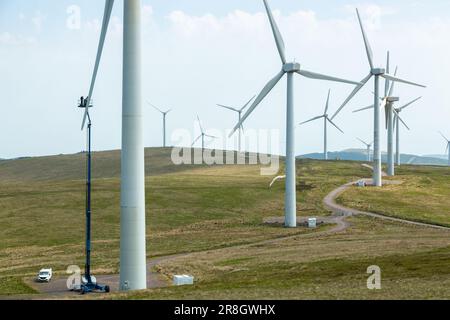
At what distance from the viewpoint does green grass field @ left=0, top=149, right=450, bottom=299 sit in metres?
40.3

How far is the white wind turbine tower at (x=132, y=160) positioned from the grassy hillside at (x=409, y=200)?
6821 centimetres

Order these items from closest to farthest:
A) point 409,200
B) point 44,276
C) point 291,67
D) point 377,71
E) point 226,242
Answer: point 44,276 < point 226,242 < point 291,67 < point 409,200 < point 377,71

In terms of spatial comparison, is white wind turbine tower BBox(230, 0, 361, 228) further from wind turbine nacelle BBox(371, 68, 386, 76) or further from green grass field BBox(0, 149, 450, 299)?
wind turbine nacelle BBox(371, 68, 386, 76)

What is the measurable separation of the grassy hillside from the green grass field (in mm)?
2312

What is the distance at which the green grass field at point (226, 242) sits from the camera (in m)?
40.3

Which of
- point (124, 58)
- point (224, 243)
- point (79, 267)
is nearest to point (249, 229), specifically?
point (224, 243)

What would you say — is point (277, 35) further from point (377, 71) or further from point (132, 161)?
point (132, 161)

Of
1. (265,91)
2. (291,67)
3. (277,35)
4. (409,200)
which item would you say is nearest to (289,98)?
(291,67)

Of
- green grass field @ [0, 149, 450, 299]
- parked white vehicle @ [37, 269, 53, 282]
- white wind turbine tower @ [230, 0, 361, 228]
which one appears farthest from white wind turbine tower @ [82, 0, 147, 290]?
white wind turbine tower @ [230, 0, 361, 228]

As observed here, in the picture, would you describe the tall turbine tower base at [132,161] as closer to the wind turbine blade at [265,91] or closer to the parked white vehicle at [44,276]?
the parked white vehicle at [44,276]

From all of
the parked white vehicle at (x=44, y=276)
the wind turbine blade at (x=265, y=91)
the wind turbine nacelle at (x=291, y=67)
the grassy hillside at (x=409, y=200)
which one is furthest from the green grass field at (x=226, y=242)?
the wind turbine nacelle at (x=291, y=67)

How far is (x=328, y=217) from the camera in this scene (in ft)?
355

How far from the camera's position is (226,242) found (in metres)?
82.7

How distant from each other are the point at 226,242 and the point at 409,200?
58.8 metres
